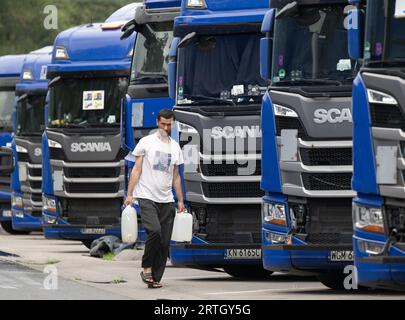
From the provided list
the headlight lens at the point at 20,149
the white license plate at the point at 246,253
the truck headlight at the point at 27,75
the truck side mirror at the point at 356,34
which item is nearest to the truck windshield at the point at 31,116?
the headlight lens at the point at 20,149

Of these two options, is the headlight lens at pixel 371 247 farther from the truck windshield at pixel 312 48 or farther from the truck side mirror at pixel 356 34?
the truck windshield at pixel 312 48

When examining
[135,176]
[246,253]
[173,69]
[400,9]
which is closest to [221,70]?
[173,69]

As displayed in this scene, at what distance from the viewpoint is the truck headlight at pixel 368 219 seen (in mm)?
13250

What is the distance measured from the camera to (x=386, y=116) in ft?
42.9

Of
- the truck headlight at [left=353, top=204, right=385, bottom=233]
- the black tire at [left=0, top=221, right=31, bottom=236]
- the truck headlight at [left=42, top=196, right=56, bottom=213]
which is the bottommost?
the black tire at [left=0, top=221, right=31, bottom=236]

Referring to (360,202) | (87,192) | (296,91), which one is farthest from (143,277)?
(87,192)

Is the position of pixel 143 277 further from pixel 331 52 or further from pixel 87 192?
pixel 87 192

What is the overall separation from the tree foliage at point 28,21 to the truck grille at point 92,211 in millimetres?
31975

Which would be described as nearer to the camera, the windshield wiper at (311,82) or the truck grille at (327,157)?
Answer: the truck grille at (327,157)

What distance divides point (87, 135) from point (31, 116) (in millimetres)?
5040

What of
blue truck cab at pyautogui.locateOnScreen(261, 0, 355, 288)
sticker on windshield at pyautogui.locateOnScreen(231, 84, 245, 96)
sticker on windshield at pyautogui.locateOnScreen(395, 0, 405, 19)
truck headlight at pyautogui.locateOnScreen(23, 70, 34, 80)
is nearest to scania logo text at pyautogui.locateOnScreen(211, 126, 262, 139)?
sticker on windshield at pyautogui.locateOnScreen(231, 84, 245, 96)

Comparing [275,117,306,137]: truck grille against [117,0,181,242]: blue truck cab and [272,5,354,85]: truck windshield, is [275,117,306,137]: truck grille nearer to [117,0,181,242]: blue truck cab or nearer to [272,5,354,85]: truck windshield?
[272,5,354,85]: truck windshield

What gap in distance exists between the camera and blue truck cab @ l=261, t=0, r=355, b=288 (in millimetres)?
15570
